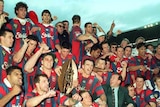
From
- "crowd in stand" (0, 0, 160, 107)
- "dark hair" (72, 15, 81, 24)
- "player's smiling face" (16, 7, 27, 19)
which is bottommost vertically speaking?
→ "crowd in stand" (0, 0, 160, 107)

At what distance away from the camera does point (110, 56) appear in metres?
9.39

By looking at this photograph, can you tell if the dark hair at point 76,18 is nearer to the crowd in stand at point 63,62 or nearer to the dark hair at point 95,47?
the crowd in stand at point 63,62

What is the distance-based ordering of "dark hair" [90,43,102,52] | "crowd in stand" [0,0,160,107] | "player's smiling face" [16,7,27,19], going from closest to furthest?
"crowd in stand" [0,0,160,107] → "player's smiling face" [16,7,27,19] → "dark hair" [90,43,102,52]

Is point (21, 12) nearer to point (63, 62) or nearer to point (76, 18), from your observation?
point (63, 62)

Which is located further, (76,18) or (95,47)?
(76,18)

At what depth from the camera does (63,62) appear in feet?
25.3

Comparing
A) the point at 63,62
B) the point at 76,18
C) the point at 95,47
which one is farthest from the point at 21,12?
the point at 95,47

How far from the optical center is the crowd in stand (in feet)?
19.0

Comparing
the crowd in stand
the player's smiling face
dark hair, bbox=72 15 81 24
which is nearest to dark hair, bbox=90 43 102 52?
the crowd in stand

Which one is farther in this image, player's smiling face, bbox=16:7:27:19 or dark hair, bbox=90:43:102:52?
dark hair, bbox=90:43:102:52

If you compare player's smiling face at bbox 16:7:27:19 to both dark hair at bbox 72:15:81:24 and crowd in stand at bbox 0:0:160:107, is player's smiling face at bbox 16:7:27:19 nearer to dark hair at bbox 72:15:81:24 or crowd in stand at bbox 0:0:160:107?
crowd in stand at bbox 0:0:160:107

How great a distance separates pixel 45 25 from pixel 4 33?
2.41m

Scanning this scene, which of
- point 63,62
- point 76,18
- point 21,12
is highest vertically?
point 21,12

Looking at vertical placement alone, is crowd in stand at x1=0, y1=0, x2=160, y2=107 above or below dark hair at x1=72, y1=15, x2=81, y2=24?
below
